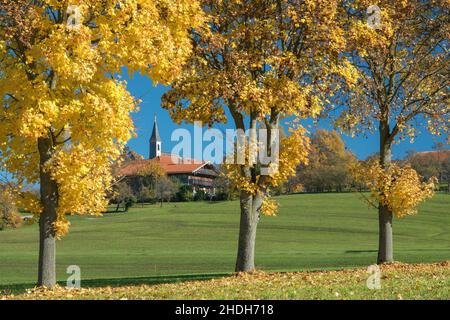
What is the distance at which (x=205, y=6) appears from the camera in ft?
78.3

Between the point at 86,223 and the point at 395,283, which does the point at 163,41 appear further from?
the point at 86,223

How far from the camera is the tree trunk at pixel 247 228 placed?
960 inches

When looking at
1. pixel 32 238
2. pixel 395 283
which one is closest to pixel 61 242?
pixel 32 238

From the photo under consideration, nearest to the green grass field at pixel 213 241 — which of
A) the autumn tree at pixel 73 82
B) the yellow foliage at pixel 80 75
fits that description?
the autumn tree at pixel 73 82

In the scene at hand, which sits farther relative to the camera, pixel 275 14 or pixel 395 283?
pixel 275 14

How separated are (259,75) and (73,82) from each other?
7.18 metres

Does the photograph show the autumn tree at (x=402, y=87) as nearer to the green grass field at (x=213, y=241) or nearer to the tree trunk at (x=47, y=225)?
the green grass field at (x=213, y=241)

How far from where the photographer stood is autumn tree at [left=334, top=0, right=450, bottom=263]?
27.1 metres

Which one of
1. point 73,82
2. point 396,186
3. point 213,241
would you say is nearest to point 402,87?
point 396,186

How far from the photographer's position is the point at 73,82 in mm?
18828

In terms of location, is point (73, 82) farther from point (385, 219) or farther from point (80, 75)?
point (385, 219)

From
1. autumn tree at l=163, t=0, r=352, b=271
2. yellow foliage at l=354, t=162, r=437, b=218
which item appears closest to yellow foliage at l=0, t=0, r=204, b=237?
autumn tree at l=163, t=0, r=352, b=271

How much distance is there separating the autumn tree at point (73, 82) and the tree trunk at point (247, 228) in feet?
21.1

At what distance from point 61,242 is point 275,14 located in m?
50.8
